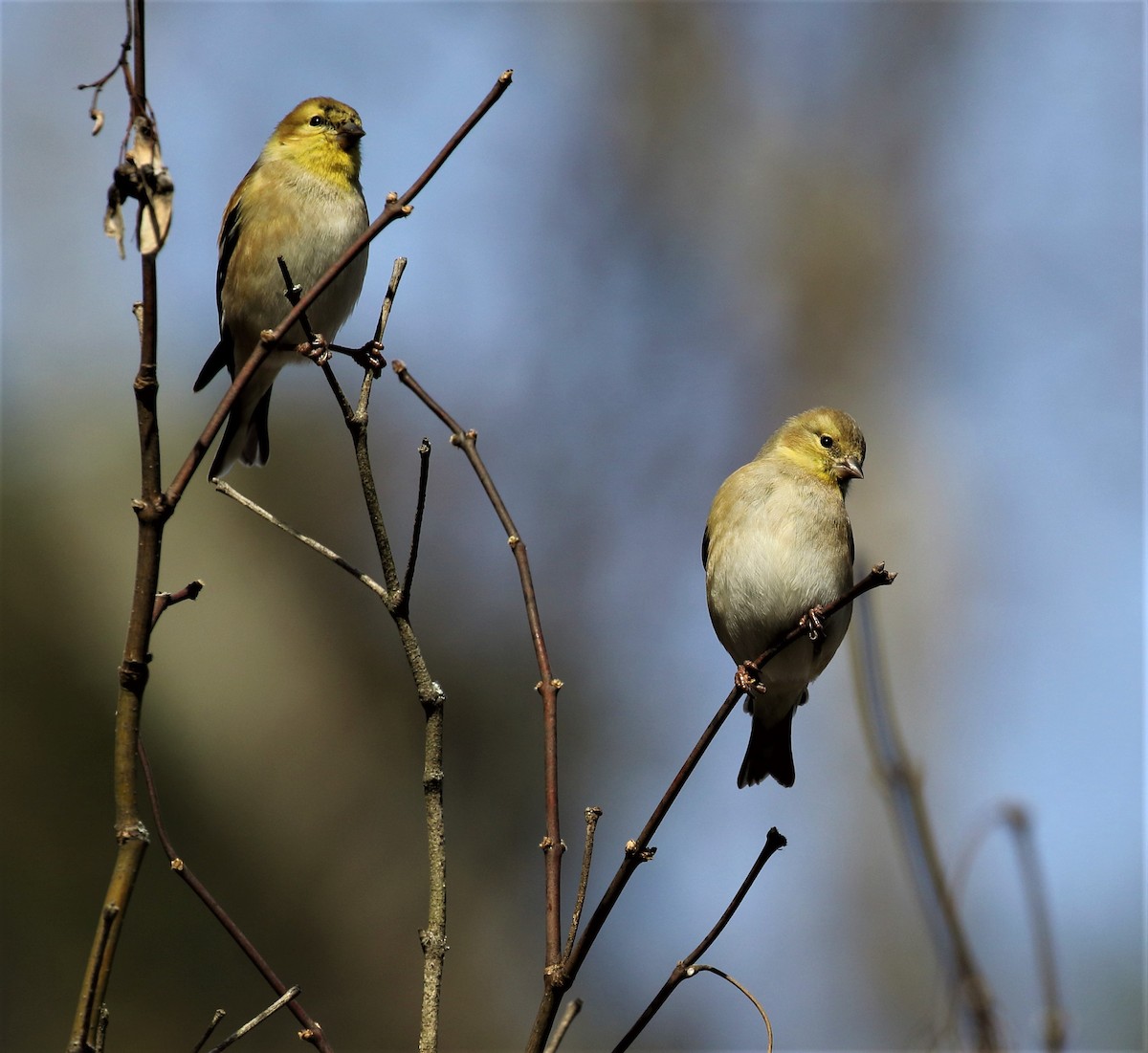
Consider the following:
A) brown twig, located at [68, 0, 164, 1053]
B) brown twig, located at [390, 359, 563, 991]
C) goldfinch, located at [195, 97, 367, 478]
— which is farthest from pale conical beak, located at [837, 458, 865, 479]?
brown twig, located at [68, 0, 164, 1053]

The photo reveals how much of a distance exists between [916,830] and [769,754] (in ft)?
7.32

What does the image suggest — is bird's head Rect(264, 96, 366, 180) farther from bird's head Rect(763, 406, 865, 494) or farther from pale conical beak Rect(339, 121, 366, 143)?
bird's head Rect(763, 406, 865, 494)

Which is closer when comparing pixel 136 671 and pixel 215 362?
pixel 136 671

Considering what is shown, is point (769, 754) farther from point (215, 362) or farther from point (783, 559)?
point (215, 362)

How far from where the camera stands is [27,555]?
28.9ft

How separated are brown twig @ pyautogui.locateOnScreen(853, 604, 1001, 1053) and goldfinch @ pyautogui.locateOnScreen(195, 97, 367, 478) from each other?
303cm

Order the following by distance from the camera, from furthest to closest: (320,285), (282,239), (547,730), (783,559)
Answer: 1. (282,239)
2. (783,559)
3. (547,730)
4. (320,285)

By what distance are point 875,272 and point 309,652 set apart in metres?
8.47

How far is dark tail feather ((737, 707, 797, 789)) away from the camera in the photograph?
3.98m

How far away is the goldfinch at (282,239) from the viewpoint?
471 cm

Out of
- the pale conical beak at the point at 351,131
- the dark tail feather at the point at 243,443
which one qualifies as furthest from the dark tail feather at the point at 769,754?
the pale conical beak at the point at 351,131

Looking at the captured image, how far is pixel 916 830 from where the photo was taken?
1.90 meters

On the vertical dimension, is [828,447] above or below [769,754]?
above

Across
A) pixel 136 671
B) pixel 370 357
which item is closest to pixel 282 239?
pixel 370 357
